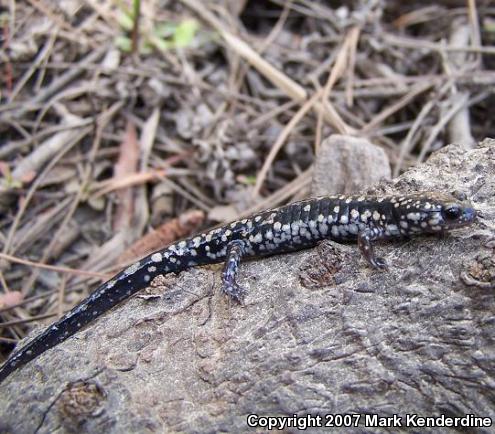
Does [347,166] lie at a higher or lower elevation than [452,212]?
higher

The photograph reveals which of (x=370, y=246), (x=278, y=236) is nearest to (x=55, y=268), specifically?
(x=278, y=236)

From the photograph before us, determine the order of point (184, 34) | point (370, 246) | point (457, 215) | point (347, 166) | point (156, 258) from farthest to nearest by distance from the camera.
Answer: point (184, 34) → point (347, 166) → point (156, 258) → point (370, 246) → point (457, 215)

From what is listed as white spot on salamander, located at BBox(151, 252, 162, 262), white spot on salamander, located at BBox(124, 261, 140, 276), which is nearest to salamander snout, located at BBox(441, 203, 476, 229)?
white spot on salamander, located at BBox(151, 252, 162, 262)

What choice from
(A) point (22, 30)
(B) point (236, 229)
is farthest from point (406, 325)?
(A) point (22, 30)

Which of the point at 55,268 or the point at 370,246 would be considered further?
the point at 55,268

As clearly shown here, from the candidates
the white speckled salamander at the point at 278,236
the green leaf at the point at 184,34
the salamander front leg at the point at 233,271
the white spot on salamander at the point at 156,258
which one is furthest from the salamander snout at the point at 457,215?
the green leaf at the point at 184,34

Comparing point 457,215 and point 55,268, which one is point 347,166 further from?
point 55,268

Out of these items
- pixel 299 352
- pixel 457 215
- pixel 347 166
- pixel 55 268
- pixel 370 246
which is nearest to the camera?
pixel 299 352
